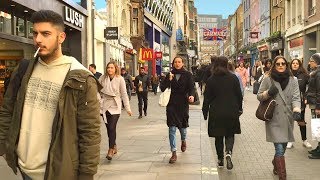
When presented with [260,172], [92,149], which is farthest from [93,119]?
[260,172]

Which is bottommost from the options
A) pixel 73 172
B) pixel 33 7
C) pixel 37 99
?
pixel 73 172

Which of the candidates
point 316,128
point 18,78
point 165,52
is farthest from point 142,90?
point 165,52

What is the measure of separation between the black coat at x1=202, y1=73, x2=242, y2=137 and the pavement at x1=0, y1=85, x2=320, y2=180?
610 millimetres

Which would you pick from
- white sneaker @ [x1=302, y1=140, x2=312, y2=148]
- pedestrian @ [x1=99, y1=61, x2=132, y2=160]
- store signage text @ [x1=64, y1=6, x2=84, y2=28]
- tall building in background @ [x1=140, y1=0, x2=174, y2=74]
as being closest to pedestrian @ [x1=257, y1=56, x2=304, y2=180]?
pedestrian @ [x1=99, y1=61, x2=132, y2=160]

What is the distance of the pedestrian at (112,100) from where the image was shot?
25.9ft

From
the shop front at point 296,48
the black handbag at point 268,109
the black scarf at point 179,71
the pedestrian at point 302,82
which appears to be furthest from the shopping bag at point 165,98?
the shop front at point 296,48

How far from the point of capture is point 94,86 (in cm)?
317

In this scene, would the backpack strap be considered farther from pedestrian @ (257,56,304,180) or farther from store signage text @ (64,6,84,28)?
store signage text @ (64,6,84,28)

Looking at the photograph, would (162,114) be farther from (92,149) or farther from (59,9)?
(92,149)

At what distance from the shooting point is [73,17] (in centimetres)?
1750

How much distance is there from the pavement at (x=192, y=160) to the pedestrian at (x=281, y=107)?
62cm

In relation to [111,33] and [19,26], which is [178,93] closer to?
[19,26]

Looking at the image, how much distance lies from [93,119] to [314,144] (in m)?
7.34

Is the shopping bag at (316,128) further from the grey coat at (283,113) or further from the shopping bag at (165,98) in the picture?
the shopping bag at (165,98)
